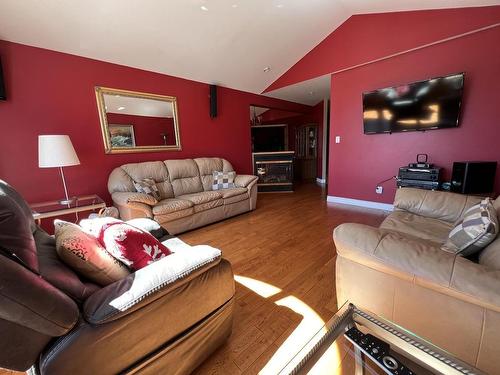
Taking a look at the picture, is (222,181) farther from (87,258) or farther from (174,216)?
(87,258)

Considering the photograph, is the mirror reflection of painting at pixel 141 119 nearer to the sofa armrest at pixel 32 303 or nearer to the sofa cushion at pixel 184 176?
the sofa cushion at pixel 184 176

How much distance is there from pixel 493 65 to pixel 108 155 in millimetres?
4995

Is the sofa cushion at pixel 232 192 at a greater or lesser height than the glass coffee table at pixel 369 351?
greater

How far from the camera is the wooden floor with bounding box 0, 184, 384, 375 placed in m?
1.21

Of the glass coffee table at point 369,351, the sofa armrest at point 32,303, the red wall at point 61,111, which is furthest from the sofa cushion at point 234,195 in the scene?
the sofa armrest at point 32,303

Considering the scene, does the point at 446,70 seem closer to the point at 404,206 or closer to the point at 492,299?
the point at 404,206

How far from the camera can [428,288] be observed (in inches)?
36.8

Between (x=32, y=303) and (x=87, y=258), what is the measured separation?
292 mm

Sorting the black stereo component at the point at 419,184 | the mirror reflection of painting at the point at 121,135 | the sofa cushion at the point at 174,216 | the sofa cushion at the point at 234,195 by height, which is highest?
the mirror reflection of painting at the point at 121,135

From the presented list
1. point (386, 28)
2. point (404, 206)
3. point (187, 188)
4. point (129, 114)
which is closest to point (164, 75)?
point (129, 114)

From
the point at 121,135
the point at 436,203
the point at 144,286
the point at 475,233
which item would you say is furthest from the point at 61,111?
the point at 436,203

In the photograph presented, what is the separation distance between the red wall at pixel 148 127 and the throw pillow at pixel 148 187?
2.46 feet

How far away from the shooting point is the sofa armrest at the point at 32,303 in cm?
56

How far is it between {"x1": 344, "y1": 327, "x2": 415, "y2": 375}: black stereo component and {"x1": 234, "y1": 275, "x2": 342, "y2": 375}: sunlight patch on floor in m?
0.09
